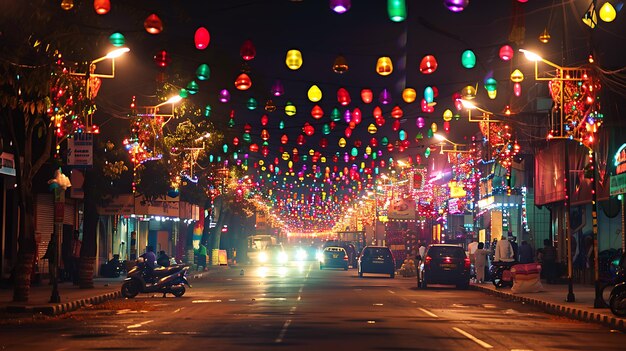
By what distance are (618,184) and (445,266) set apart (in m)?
8.38

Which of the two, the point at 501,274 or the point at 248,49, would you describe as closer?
the point at 248,49

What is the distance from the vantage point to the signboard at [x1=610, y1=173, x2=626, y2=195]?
36844 mm

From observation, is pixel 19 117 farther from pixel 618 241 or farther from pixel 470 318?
pixel 618 241

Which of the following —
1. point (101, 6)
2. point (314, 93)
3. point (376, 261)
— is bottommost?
point (376, 261)

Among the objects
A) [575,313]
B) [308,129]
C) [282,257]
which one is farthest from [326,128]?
[282,257]

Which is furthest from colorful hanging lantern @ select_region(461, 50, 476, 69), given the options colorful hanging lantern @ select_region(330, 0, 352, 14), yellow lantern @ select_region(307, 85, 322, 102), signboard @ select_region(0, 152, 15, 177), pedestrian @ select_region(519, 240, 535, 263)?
signboard @ select_region(0, 152, 15, 177)

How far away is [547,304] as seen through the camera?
31047 mm

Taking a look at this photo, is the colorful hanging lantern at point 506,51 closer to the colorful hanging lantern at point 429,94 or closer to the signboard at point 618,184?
the colorful hanging lantern at point 429,94

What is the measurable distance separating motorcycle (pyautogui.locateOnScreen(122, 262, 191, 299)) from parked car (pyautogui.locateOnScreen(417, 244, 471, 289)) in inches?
460

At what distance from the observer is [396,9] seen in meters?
23.3

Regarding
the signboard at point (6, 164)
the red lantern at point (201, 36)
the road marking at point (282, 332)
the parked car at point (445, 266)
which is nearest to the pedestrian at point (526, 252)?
the parked car at point (445, 266)

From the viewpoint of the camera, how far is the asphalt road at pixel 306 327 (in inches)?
715

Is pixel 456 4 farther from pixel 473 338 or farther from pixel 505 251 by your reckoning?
pixel 505 251

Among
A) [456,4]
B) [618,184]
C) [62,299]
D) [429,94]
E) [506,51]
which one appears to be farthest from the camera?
[429,94]
